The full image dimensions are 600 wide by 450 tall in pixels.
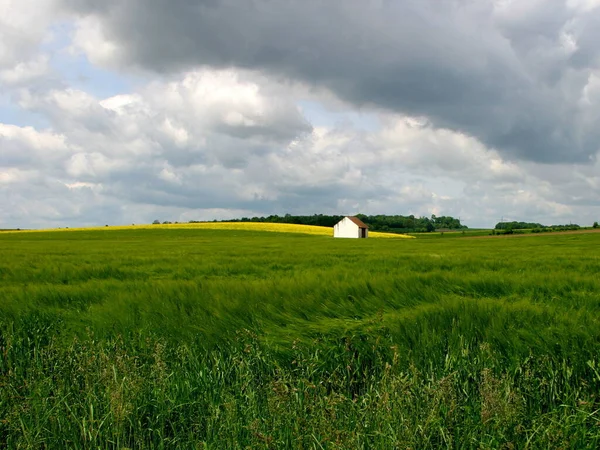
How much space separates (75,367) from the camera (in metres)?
4.20

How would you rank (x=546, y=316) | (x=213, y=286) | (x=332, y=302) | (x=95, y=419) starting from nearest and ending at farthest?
(x=95, y=419)
(x=546, y=316)
(x=332, y=302)
(x=213, y=286)

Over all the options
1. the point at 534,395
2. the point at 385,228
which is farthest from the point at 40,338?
the point at 385,228

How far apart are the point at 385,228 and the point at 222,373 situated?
13110 centimetres

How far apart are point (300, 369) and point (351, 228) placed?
82.8 metres

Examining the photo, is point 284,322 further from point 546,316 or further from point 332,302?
point 546,316

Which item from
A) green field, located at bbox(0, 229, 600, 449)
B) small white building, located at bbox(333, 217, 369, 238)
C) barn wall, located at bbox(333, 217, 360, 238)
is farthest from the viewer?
small white building, located at bbox(333, 217, 369, 238)

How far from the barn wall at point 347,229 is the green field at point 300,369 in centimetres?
7805

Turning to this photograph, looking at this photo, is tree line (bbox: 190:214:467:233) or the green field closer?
the green field

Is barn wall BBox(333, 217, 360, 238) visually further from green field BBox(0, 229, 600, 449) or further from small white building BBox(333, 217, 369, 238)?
green field BBox(0, 229, 600, 449)

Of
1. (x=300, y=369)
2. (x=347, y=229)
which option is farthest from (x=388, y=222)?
(x=300, y=369)

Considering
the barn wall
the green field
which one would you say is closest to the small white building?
the barn wall

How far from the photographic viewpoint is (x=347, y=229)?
87062 millimetres

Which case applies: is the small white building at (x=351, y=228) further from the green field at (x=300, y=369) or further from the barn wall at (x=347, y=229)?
the green field at (x=300, y=369)

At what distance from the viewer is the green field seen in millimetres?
3105
